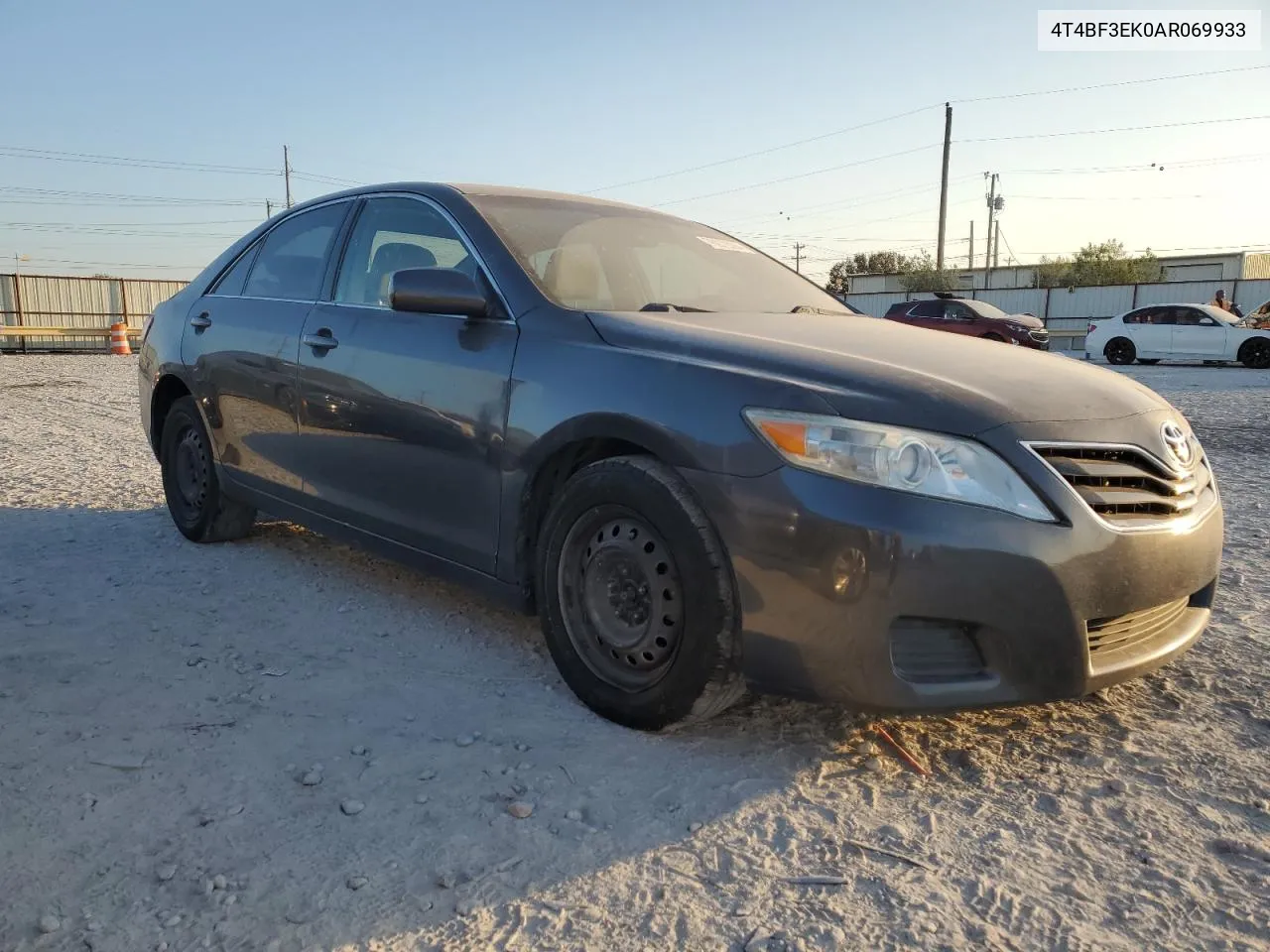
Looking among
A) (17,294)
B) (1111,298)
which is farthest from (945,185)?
(17,294)

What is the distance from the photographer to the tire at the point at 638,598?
234 cm

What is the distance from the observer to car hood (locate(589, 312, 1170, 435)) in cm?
223

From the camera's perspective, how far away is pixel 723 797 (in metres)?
2.26

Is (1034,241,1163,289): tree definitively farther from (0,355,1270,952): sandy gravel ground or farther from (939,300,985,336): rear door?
(0,355,1270,952): sandy gravel ground

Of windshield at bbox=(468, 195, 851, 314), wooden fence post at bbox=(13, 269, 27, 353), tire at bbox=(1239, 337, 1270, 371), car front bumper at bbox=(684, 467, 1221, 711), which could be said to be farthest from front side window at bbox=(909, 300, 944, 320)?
wooden fence post at bbox=(13, 269, 27, 353)

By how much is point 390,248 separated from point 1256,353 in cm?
1973

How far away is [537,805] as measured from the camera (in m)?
2.22

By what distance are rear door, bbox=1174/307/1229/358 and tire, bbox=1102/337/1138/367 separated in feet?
2.71

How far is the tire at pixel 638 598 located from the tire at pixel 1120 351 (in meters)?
20.2

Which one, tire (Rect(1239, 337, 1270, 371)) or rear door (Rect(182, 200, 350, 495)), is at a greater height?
rear door (Rect(182, 200, 350, 495))

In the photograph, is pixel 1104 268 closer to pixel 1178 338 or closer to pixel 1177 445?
pixel 1178 338

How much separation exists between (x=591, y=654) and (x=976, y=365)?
4.28 ft

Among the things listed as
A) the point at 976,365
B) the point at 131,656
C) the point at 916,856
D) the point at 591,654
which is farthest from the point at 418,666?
the point at 976,365

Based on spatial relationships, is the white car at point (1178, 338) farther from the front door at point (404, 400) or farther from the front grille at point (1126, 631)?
the front door at point (404, 400)
